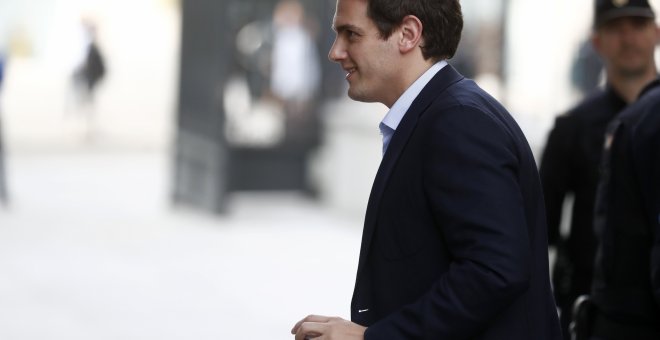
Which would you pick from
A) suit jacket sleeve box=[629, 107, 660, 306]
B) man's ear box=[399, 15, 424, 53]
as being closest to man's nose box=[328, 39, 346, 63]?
man's ear box=[399, 15, 424, 53]

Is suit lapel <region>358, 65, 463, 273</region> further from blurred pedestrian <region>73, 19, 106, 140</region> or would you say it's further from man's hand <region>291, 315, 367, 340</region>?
blurred pedestrian <region>73, 19, 106, 140</region>

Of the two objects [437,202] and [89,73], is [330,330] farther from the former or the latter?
[89,73]

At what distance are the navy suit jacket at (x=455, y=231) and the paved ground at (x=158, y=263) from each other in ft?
17.6

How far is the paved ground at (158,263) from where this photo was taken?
26.9 feet

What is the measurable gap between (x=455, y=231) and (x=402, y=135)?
24cm

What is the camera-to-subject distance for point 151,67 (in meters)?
31.8

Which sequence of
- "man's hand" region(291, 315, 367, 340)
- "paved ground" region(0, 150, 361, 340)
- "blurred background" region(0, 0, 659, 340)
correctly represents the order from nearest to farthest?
"man's hand" region(291, 315, 367, 340), "paved ground" region(0, 150, 361, 340), "blurred background" region(0, 0, 659, 340)

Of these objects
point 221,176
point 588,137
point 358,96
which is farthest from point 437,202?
point 221,176

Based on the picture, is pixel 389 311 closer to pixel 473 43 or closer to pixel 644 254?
pixel 644 254

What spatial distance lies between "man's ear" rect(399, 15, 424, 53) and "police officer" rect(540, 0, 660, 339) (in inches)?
84.3

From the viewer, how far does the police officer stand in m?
4.53

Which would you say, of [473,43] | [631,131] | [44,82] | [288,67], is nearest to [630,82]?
[631,131]

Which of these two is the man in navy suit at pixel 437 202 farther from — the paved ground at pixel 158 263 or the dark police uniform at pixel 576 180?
the paved ground at pixel 158 263

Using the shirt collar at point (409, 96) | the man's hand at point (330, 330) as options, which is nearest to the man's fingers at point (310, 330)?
the man's hand at point (330, 330)
